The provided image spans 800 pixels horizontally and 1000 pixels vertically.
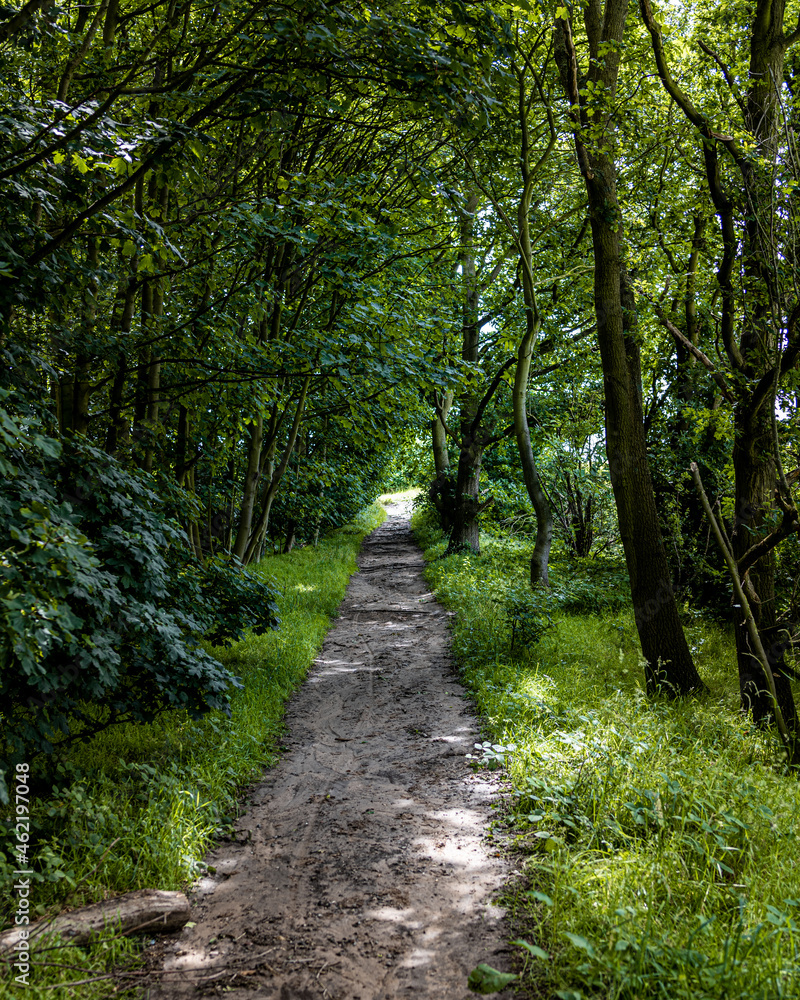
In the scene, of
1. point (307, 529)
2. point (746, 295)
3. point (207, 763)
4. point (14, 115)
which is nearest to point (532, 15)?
point (746, 295)

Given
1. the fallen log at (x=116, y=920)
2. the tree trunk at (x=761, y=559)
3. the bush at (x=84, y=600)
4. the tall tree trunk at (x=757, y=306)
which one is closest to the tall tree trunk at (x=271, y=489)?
the bush at (x=84, y=600)

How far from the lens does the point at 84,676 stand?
3.46 metres

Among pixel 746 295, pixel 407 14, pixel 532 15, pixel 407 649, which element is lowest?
pixel 407 649

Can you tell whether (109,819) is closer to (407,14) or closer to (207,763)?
(207,763)

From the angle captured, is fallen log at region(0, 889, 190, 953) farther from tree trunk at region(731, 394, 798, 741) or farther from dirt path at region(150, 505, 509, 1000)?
tree trunk at region(731, 394, 798, 741)

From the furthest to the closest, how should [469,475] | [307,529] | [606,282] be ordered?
1. [307,529]
2. [469,475]
3. [606,282]

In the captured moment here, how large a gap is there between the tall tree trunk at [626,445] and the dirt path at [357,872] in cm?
216

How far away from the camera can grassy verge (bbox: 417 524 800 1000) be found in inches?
99.6

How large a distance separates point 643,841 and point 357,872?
1679 mm

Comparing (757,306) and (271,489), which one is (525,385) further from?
(271,489)

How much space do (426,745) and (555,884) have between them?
254 cm

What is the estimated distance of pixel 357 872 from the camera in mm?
3699

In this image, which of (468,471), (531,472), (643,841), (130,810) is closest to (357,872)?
(130,810)

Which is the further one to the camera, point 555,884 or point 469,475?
point 469,475
